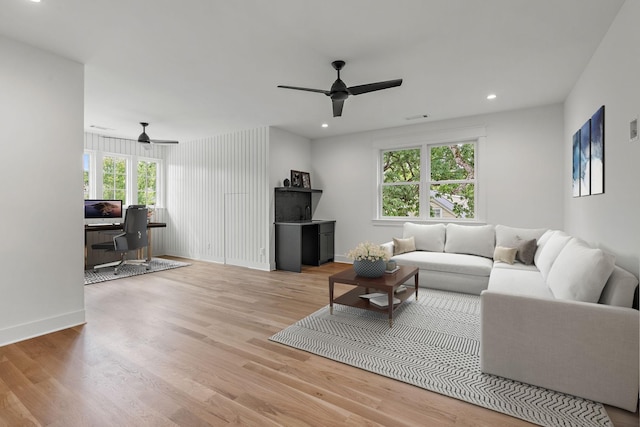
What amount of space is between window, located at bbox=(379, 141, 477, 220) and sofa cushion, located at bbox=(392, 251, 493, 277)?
1150mm

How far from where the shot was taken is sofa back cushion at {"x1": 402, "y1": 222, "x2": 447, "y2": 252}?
476 centimetres

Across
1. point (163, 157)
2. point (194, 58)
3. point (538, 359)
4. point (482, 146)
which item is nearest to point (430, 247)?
point (482, 146)

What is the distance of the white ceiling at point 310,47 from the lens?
226cm

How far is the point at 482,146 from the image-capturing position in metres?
4.91

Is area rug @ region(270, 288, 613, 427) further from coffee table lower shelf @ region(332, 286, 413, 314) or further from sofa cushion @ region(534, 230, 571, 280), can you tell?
sofa cushion @ region(534, 230, 571, 280)

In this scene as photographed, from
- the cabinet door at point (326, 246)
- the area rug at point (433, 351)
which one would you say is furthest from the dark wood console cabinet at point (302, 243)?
the area rug at point (433, 351)

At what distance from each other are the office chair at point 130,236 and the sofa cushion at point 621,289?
20.2 ft

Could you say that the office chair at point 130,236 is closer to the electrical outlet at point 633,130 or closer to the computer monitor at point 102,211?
the computer monitor at point 102,211

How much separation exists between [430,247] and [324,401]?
3.47 metres

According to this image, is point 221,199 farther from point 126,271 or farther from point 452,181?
point 452,181

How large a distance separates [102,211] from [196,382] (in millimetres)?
5211

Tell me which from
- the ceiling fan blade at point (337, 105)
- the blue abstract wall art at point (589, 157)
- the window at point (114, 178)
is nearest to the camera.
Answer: the blue abstract wall art at point (589, 157)

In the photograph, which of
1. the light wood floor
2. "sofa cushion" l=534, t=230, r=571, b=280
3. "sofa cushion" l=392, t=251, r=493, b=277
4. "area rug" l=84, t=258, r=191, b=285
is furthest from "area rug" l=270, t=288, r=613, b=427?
"area rug" l=84, t=258, r=191, b=285

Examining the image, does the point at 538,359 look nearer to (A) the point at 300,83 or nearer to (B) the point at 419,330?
(B) the point at 419,330
